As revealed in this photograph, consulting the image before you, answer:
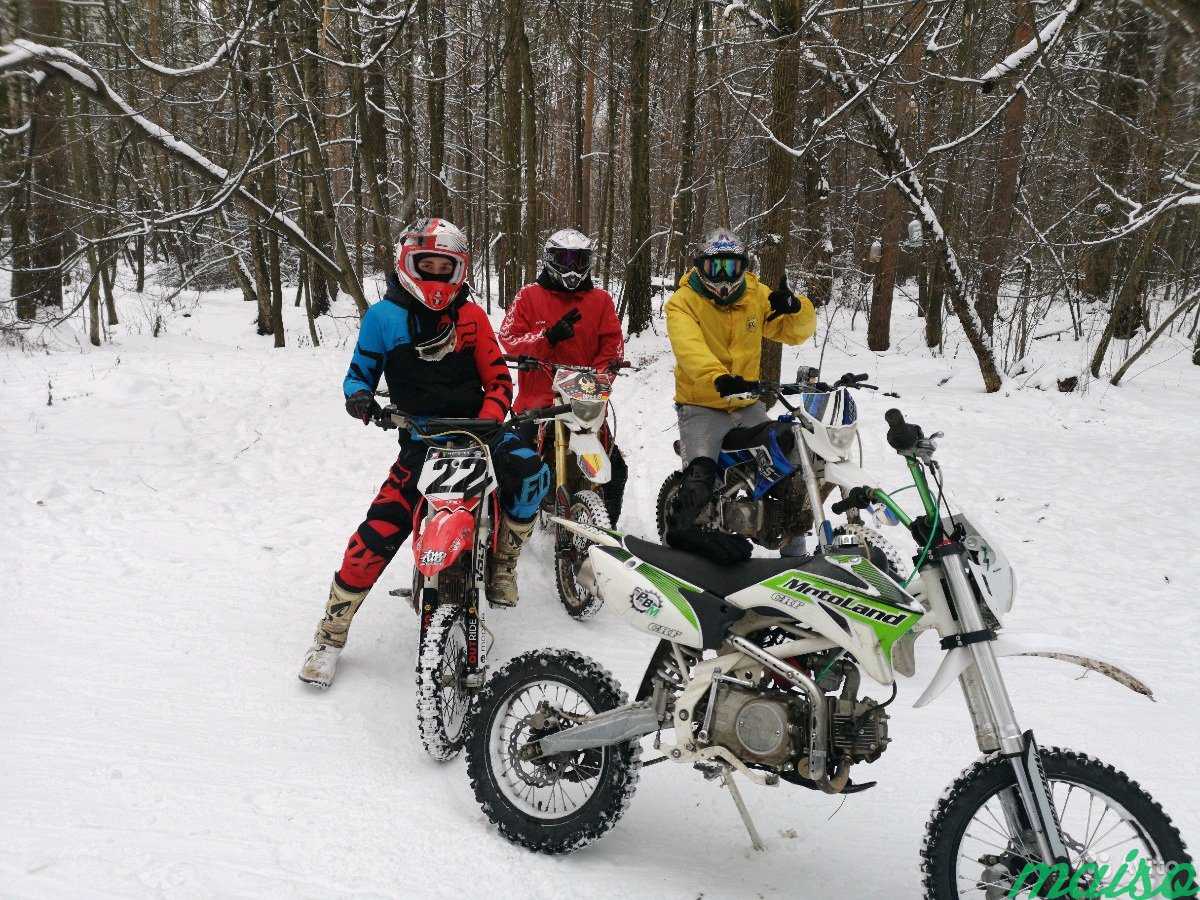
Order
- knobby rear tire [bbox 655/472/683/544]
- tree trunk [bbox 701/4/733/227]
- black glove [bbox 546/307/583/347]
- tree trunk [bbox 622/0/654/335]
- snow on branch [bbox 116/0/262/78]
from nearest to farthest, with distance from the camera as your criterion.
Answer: snow on branch [bbox 116/0/262/78] < black glove [bbox 546/307/583/347] < knobby rear tire [bbox 655/472/683/544] < tree trunk [bbox 622/0/654/335] < tree trunk [bbox 701/4/733/227]

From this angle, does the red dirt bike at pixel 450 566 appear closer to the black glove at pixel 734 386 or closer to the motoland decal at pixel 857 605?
the black glove at pixel 734 386

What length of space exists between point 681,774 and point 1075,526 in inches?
190

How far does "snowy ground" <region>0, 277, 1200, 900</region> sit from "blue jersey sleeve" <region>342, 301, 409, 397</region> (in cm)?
150

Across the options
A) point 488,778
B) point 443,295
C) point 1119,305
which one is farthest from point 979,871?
point 1119,305

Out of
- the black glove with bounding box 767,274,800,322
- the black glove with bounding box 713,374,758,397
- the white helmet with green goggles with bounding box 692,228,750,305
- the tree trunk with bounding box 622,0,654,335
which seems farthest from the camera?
the tree trunk with bounding box 622,0,654,335

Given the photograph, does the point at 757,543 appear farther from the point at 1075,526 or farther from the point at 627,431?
the point at 627,431

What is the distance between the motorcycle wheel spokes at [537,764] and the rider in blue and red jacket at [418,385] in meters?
1.27

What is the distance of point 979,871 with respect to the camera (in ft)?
7.60

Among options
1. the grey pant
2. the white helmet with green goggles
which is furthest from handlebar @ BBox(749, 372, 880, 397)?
the white helmet with green goggles

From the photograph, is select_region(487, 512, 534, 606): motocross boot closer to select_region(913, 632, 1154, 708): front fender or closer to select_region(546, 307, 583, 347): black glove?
select_region(546, 307, 583, 347): black glove

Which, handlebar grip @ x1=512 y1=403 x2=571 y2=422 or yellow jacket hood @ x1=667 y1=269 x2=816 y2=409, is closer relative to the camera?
handlebar grip @ x1=512 y1=403 x2=571 y2=422

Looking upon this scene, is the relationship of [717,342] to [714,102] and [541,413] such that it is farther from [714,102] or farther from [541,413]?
[714,102]

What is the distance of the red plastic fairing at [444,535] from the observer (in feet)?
10.7

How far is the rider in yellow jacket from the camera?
463 cm
